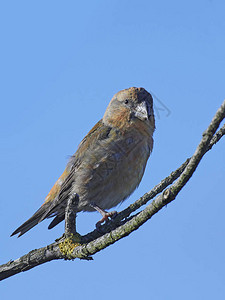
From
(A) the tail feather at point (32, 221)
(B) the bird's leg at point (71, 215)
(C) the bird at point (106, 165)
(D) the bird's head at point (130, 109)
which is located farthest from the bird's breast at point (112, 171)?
(B) the bird's leg at point (71, 215)

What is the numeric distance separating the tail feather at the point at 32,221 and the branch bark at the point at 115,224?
4.40 feet

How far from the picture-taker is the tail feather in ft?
20.8

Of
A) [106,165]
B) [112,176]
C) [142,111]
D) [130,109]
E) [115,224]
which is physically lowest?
[115,224]

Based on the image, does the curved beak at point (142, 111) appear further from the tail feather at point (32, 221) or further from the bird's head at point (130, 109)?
the tail feather at point (32, 221)

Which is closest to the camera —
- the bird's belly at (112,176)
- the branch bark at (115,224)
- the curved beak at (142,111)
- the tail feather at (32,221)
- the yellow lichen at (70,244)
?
the branch bark at (115,224)

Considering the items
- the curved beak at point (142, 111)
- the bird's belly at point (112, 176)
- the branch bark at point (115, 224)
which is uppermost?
the curved beak at point (142, 111)

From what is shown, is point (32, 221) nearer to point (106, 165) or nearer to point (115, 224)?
point (106, 165)

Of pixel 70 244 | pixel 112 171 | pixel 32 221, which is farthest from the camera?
pixel 32 221

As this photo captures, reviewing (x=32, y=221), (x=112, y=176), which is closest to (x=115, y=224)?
(x=112, y=176)

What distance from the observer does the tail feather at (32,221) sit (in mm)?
6348

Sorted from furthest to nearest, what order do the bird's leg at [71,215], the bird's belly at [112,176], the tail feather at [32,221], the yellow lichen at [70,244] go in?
the tail feather at [32,221]
the bird's belly at [112,176]
the yellow lichen at [70,244]
the bird's leg at [71,215]

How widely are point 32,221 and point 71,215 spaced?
2.23m

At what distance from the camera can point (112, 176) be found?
19.5 feet

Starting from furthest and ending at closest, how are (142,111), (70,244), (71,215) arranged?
(142,111)
(70,244)
(71,215)
